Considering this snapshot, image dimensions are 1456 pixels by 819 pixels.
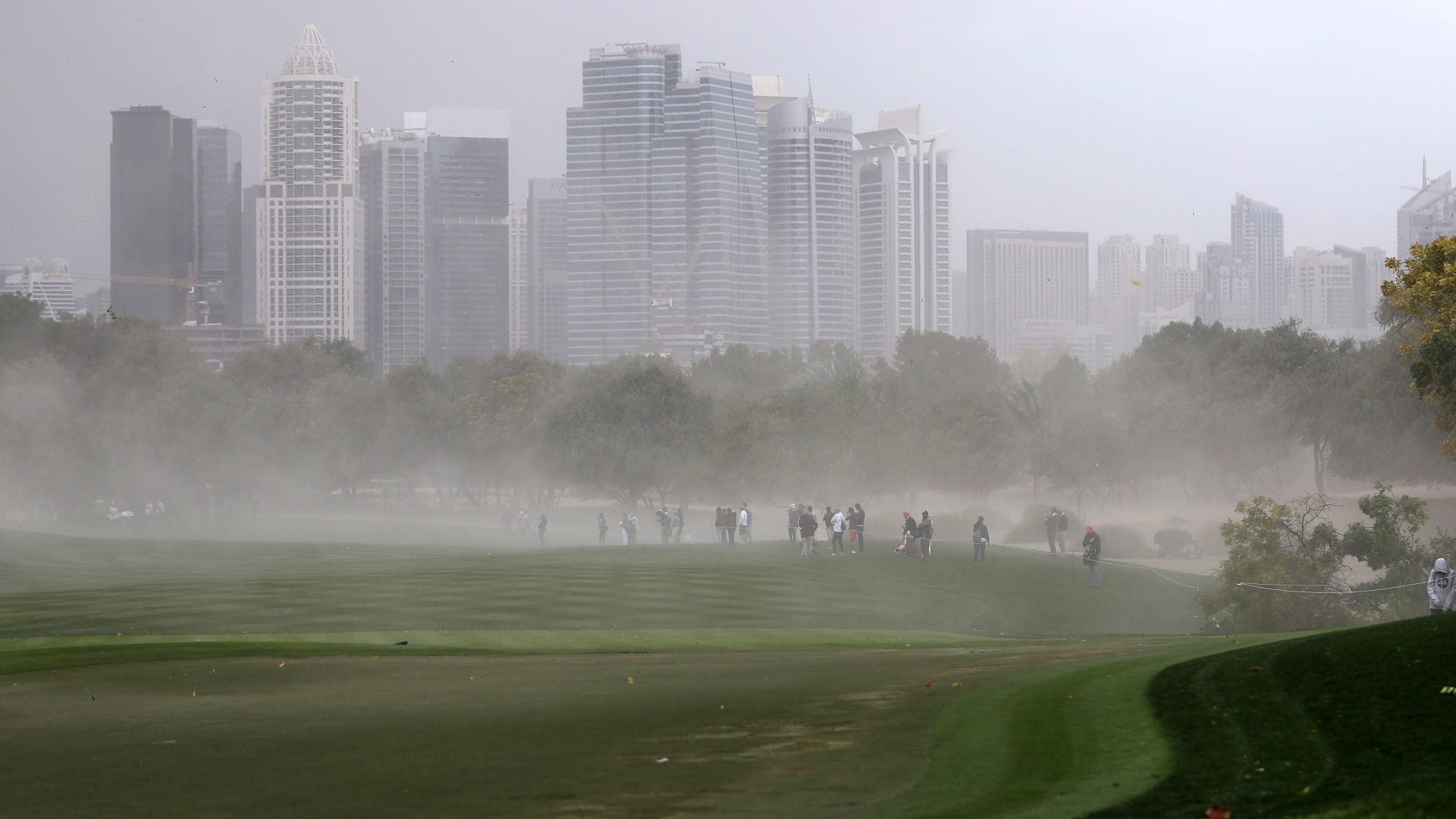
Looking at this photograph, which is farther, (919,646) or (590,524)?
(590,524)

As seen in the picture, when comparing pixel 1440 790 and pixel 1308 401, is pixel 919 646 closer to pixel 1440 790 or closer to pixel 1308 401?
pixel 1440 790

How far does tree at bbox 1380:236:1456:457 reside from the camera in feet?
121

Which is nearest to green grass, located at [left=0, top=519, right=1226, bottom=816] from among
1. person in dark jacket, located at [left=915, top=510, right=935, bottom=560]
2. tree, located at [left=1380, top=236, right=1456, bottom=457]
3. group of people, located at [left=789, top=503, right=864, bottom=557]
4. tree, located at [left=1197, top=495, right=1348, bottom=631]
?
tree, located at [left=1197, top=495, right=1348, bottom=631]

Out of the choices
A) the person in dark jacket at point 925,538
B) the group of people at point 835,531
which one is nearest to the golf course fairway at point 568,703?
the person in dark jacket at point 925,538

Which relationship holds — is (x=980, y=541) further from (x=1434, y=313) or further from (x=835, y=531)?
(x=1434, y=313)

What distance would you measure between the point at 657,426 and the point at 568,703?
8258 cm

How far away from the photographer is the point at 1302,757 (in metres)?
11.3

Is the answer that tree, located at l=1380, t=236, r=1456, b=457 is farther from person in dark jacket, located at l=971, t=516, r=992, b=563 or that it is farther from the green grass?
person in dark jacket, located at l=971, t=516, r=992, b=563

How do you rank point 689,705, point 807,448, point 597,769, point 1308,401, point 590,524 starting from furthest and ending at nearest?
point 590,524
point 807,448
point 1308,401
point 689,705
point 597,769

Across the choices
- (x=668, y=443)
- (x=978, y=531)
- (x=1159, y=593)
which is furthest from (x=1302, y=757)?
(x=668, y=443)

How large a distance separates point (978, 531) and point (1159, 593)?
7986 millimetres

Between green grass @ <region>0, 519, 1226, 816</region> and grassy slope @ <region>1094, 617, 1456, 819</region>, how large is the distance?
536mm

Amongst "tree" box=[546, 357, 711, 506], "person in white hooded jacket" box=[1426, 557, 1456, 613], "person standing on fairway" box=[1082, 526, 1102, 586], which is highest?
"tree" box=[546, 357, 711, 506]

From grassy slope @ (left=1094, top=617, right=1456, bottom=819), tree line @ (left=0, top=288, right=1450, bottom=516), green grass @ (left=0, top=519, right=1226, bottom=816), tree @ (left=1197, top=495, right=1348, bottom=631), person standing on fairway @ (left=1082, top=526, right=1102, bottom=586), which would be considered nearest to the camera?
grassy slope @ (left=1094, top=617, right=1456, bottom=819)
